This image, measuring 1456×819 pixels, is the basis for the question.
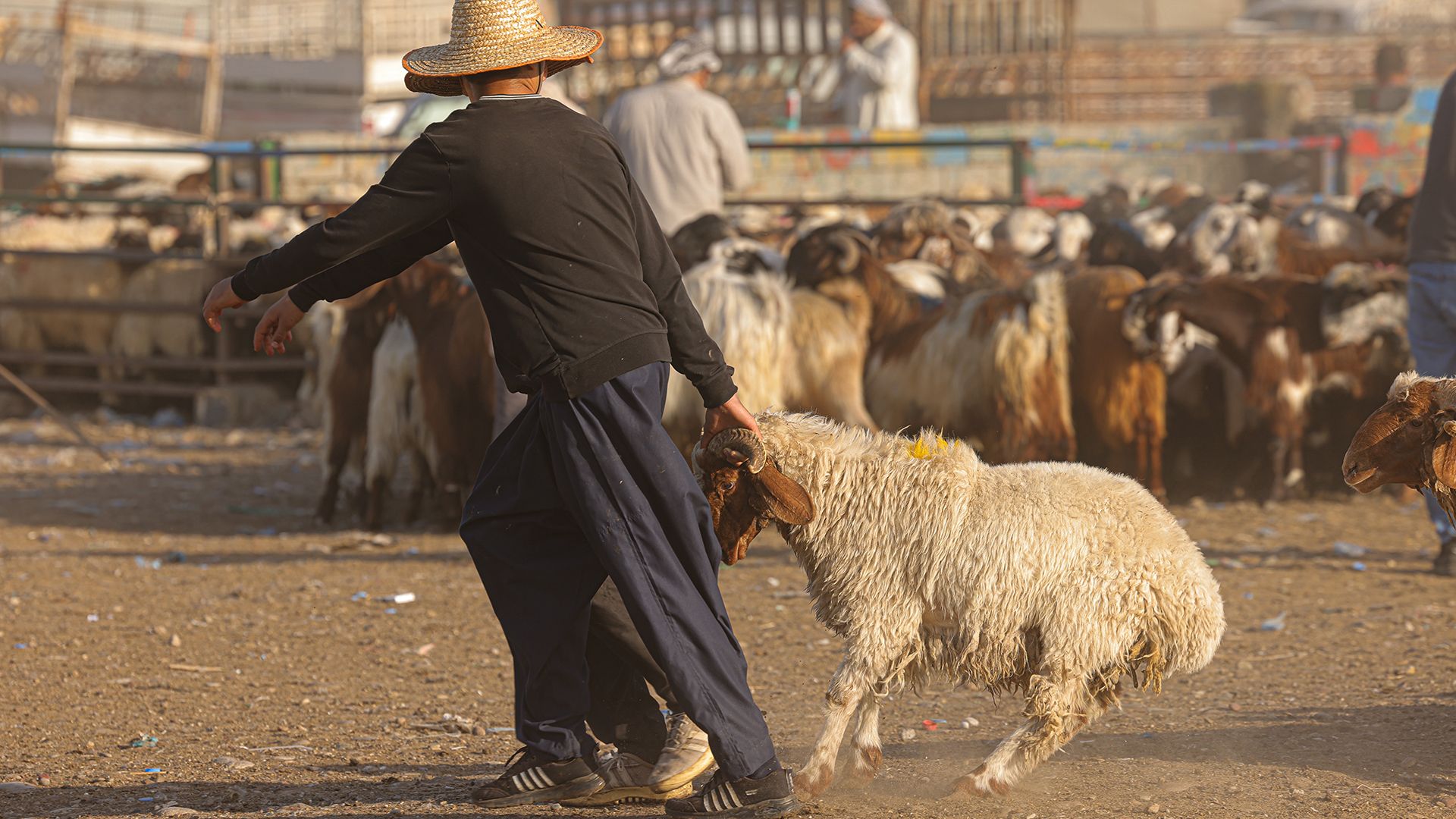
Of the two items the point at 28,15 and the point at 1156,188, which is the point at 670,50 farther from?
the point at 28,15

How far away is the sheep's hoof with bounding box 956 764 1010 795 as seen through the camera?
396 centimetres

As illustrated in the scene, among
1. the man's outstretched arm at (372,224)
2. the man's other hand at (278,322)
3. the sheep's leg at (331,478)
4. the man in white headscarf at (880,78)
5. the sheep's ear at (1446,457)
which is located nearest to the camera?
the man's outstretched arm at (372,224)

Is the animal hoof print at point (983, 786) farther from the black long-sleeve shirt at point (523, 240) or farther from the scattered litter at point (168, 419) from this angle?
the scattered litter at point (168, 419)

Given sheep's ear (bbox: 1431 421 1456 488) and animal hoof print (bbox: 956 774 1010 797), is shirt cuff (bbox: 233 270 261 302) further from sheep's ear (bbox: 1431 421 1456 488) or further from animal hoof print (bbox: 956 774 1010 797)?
sheep's ear (bbox: 1431 421 1456 488)

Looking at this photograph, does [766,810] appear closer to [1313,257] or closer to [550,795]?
[550,795]

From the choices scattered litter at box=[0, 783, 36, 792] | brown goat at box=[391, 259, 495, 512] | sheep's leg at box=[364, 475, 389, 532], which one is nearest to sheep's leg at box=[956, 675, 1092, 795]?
scattered litter at box=[0, 783, 36, 792]

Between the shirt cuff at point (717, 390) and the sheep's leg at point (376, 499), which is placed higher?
the shirt cuff at point (717, 390)

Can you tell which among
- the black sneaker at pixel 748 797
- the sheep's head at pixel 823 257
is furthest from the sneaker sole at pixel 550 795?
the sheep's head at pixel 823 257

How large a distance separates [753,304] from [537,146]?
4528mm

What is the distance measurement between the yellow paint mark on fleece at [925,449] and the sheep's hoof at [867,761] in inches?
29.6

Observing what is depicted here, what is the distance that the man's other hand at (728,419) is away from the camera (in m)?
3.93

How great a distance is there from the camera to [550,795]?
3.90 meters

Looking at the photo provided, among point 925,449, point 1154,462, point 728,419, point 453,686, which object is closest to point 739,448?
point 728,419

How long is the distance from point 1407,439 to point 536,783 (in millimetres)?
2398
